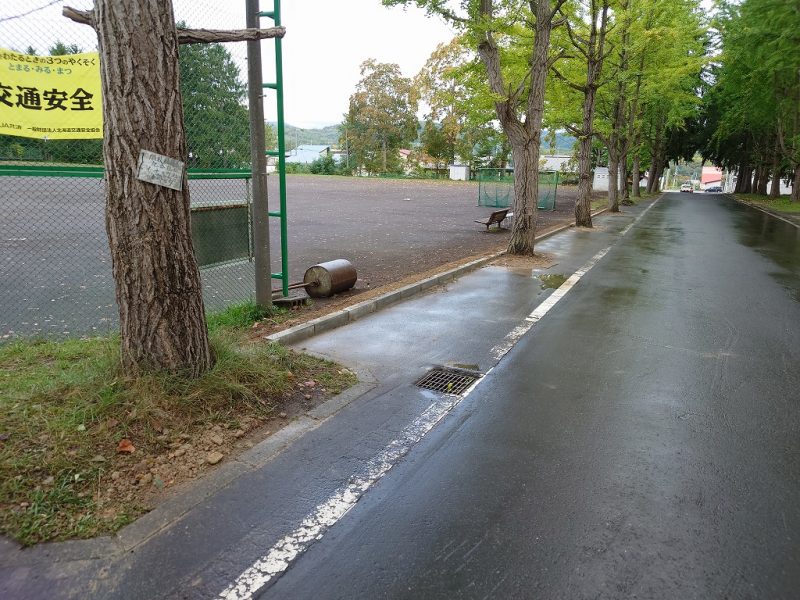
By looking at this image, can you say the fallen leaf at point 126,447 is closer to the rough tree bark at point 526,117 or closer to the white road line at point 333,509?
the white road line at point 333,509

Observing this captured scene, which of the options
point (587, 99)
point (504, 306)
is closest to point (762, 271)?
point (504, 306)

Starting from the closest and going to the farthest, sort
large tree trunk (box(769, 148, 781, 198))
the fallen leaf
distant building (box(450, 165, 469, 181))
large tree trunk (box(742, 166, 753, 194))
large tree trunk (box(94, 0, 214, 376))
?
the fallen leaf → large tree trunk (box(94, 0, 214, 376)) → large tree trunk (box(769, 148, 781, 198)) → large tree trunk (box(742, 166, 753, 194)) → distant building (box(450, 165, 469, 181))

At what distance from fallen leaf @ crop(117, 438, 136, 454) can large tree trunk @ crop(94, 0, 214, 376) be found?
64 cm

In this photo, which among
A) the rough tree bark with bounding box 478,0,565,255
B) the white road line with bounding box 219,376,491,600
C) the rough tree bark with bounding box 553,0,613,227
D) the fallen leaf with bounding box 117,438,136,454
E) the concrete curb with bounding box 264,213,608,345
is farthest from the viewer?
the rough tree bark with bounding box 553,0,613,227

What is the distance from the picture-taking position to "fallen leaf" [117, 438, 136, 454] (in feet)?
11.5

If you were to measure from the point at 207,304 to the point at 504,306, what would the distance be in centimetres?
407

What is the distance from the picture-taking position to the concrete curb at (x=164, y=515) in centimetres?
269

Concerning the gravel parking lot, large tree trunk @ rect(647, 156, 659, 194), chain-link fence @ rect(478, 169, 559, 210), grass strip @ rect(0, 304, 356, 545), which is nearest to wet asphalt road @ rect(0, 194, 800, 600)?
grass strip @ rect(0, 304, 356, 545)

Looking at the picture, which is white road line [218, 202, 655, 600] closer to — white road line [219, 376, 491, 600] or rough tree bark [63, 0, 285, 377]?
white road line [219, 376, 491, 600]

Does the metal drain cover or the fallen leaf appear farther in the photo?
the metal drain cover

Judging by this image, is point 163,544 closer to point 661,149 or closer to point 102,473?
point 102,473

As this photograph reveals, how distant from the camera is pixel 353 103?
69500 millimetres

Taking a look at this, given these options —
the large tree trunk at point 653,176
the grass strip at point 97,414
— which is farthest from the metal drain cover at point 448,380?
the large tree trunk at point 653,176

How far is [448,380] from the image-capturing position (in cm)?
509
